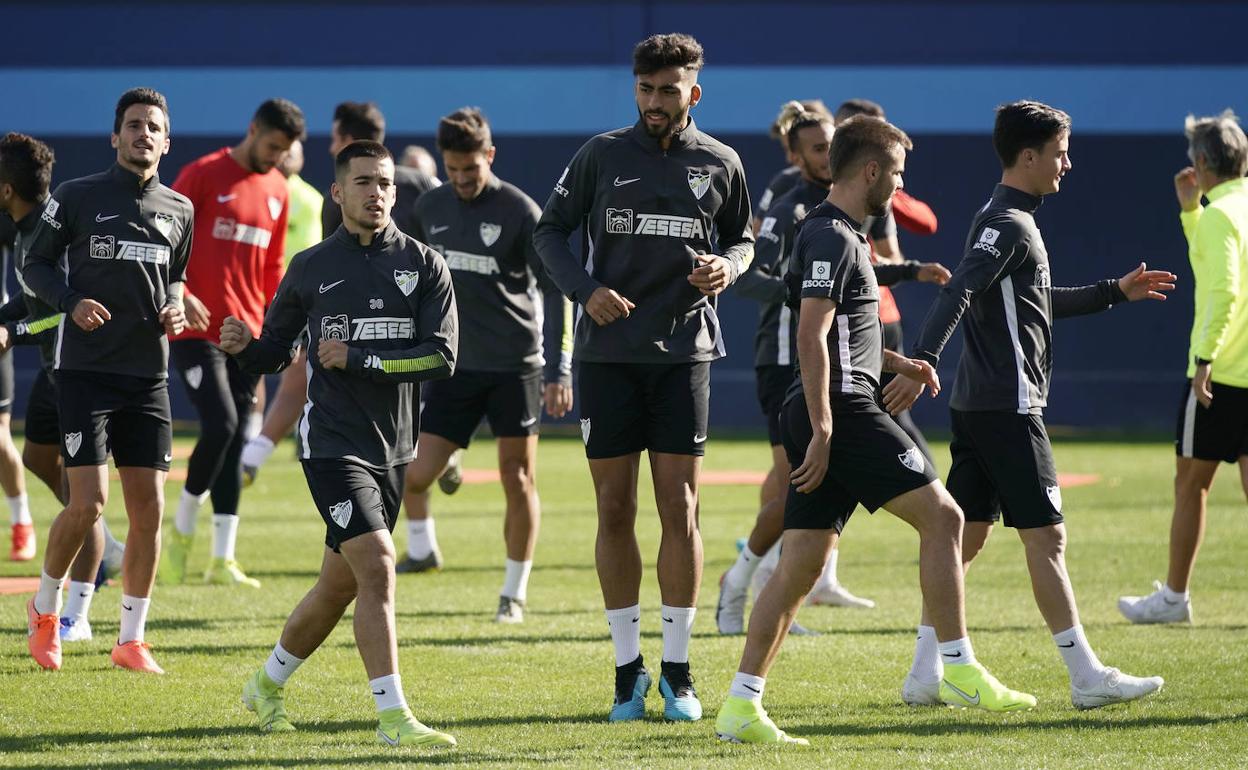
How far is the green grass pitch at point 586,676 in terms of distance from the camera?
538cm

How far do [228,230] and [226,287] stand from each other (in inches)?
12.3

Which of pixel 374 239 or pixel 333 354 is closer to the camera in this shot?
pixel 333 354

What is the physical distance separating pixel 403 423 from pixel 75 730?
155cm

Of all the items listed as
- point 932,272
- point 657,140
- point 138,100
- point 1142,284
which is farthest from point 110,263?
point 1142,284

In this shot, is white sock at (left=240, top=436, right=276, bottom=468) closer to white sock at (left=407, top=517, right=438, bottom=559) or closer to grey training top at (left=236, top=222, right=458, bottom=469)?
white sock at (left=407, top=517, right=438, bottom=559)

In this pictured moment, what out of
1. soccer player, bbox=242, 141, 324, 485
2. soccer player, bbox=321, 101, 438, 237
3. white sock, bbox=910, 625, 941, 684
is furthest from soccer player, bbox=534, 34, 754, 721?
soccer player, bbox=242, 141, 324, 485

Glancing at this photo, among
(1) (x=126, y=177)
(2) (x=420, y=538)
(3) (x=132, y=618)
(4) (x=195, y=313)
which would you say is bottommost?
(2) (x=420, y=538)

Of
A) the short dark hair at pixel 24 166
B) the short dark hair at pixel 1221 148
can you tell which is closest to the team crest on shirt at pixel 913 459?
the short dark hair at pixel 1221 148

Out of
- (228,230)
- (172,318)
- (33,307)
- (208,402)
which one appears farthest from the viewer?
(228,230)

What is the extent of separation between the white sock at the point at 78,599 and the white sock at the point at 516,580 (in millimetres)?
2025

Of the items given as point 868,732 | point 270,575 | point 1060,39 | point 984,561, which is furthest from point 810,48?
point 868,732

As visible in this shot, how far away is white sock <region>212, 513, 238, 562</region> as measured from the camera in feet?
30.1

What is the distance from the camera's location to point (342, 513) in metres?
5.44

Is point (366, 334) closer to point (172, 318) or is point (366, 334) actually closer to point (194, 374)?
point (172, 318)
